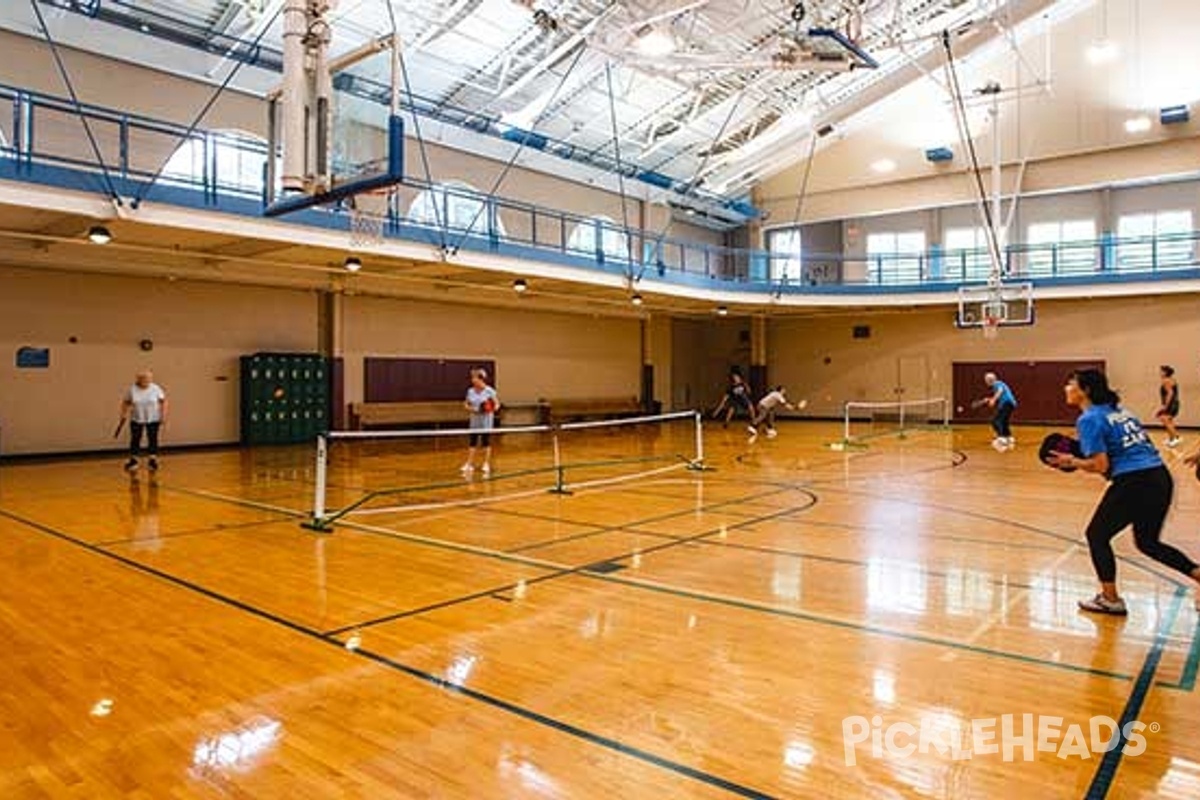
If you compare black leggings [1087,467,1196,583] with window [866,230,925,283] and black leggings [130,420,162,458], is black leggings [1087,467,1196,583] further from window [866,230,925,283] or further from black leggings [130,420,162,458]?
window [866,230,925,283]

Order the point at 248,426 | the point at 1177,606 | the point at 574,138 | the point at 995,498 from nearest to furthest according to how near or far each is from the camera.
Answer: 1. the point at 1177,606
2. the point at 995,498
3. the point at 248,426
4. the point at 574,138

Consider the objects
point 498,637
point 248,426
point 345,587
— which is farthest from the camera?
point 248,426

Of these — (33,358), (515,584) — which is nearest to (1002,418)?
(515,584)

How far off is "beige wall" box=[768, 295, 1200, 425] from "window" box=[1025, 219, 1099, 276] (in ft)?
4.06

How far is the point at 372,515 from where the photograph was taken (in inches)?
382

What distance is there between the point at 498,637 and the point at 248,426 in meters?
15.4

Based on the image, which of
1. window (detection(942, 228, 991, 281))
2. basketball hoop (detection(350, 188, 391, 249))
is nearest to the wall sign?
basketball hoop (detection(350, 188, 391, 249))

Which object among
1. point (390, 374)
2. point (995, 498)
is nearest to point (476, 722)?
point (995, 498)

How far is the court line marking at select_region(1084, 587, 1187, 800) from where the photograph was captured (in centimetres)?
325

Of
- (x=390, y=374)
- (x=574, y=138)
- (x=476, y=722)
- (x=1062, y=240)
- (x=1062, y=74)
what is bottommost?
(x=476, y=722)

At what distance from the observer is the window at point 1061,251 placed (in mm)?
25500

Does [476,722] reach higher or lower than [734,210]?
lower

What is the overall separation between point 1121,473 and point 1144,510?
0.27 m

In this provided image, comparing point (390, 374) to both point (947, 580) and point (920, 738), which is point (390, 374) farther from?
point (920, 738)
